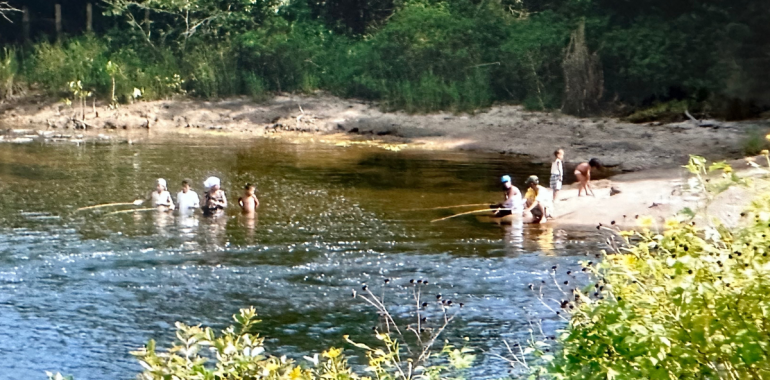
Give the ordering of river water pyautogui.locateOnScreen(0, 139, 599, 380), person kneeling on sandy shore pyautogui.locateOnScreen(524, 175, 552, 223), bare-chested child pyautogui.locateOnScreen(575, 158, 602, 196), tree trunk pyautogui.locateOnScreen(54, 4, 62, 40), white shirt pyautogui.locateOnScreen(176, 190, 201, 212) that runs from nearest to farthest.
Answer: river water pyautogui.locateOnScreen(0, 139, 599, 380)
person kneeling on sandy shore pyautogui.locateOnScreen(524, 175, 552, 223)
white shirt pyautogui.locateOnScreen(176, 190, 201, 212)
bare-chested child pyautogui.locateOnScreen(575, 158, 602, 196)
tree trunk pyautogui.locateOnScreen(54, 4, 62, 40)

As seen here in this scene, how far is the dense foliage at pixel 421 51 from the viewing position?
31.3 meters

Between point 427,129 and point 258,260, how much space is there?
17.9m

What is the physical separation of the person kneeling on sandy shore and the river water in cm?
62

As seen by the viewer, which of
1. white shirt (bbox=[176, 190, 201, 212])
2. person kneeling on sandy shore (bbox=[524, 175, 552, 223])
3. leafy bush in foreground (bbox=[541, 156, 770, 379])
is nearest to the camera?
leafy bush in foreground (bbox=[541, 156, 770, 379])

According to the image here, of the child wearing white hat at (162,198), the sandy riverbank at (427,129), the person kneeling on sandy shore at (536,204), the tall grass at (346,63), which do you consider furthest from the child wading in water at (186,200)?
the tall grass at (346,63)

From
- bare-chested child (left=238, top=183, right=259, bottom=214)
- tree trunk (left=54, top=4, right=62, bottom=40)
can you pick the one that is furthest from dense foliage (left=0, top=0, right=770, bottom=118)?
bare-chested child (left=238, top=183, right=259, bottom=214)

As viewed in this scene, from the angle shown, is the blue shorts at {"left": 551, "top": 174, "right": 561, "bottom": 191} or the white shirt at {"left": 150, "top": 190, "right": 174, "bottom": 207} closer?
the white shirt at {"left": 150, "top": 190, "right": 174, "bottom": 207}

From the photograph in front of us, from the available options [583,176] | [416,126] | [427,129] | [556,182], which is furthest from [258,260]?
[416,126]

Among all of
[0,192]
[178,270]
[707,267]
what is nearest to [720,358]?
[707,267]

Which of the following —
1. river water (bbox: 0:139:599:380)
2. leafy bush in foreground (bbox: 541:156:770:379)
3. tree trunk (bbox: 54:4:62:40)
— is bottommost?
river water (bbox: 0:139:599:380)

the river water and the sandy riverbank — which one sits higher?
the sandy riverbank

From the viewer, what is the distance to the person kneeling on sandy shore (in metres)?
19.6

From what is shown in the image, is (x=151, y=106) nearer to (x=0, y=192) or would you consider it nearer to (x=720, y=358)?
(x=0, y=192)

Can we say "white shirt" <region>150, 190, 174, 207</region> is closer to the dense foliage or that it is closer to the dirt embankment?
the dirt embankment
